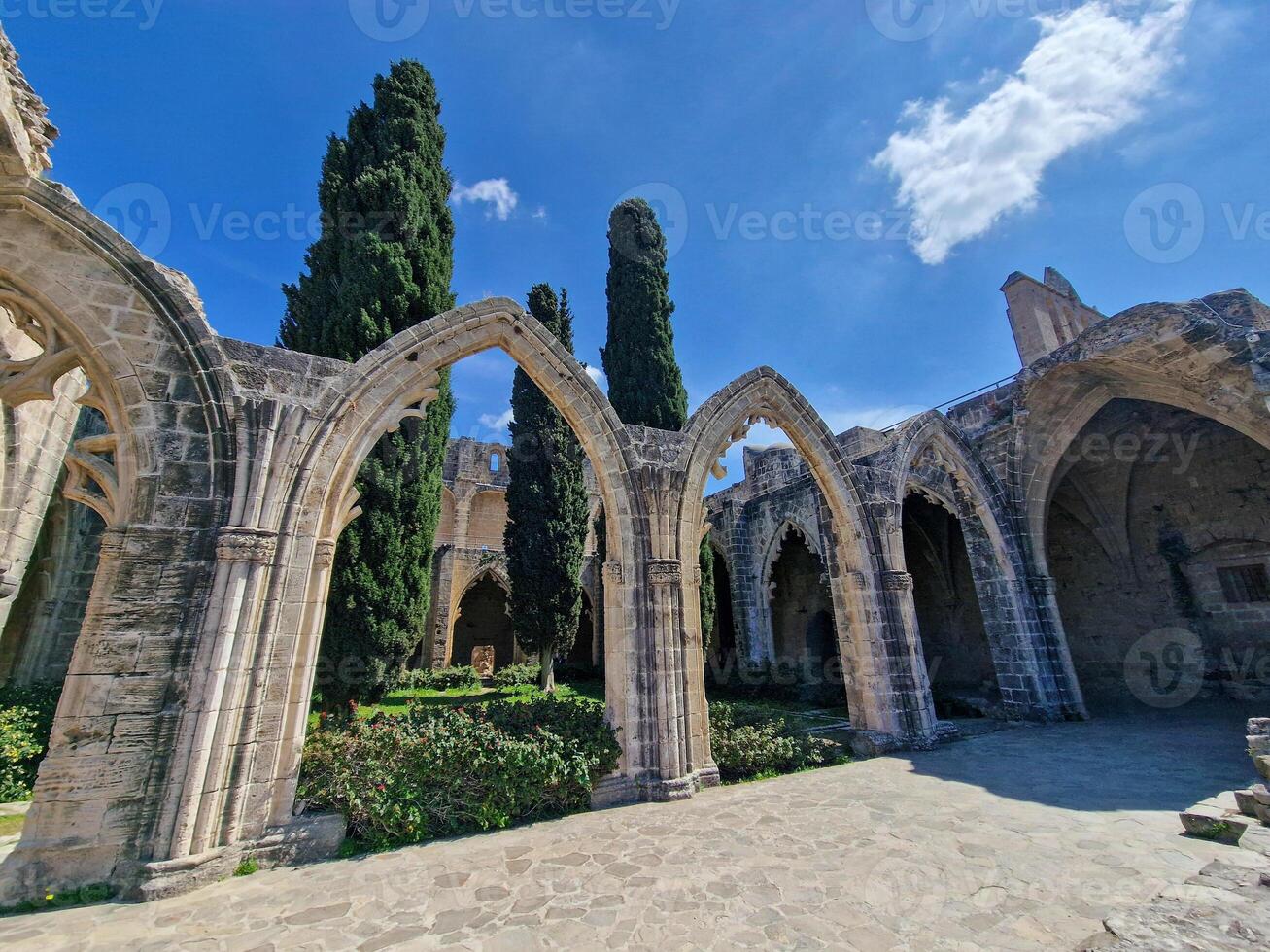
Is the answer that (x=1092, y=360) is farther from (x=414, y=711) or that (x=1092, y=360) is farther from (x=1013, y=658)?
(x=414, y=711)

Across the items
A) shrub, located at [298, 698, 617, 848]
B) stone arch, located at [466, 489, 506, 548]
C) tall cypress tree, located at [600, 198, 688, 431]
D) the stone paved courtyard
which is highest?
tall cypress tree, located at [600, 198, 688, 431]

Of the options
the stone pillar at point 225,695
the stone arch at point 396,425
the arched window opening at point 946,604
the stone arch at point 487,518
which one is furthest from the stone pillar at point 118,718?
the stone arch at point 487,518

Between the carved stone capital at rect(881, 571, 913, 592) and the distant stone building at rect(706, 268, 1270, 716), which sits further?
the distant stone building at rect(706, 268, 1270, 716)

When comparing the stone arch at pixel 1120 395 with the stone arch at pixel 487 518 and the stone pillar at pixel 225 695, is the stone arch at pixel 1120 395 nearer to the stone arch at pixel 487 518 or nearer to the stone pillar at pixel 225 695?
the stone pillar at pixel 225 695

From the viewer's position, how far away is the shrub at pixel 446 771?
14.6 feet

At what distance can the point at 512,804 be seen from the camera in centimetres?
485

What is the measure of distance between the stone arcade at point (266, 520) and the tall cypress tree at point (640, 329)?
211 inches

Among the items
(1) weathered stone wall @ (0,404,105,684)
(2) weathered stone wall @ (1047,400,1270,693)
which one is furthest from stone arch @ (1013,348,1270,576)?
(1) weathered stone wall @ (0,404,105,684)

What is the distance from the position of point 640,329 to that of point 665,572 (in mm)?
8822

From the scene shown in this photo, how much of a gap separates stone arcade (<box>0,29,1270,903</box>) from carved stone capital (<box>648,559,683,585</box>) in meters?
0.02

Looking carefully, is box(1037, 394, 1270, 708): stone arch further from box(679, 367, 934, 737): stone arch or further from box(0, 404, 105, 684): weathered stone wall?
box(0, 404, 105, 684): weathered stone wall

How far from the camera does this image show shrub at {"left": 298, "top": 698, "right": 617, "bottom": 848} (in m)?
4.46

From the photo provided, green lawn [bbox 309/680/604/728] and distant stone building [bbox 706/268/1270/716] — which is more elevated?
distant stone building [bbox 706/268/1270/716]

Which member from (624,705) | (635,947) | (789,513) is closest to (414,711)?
(624,705)
